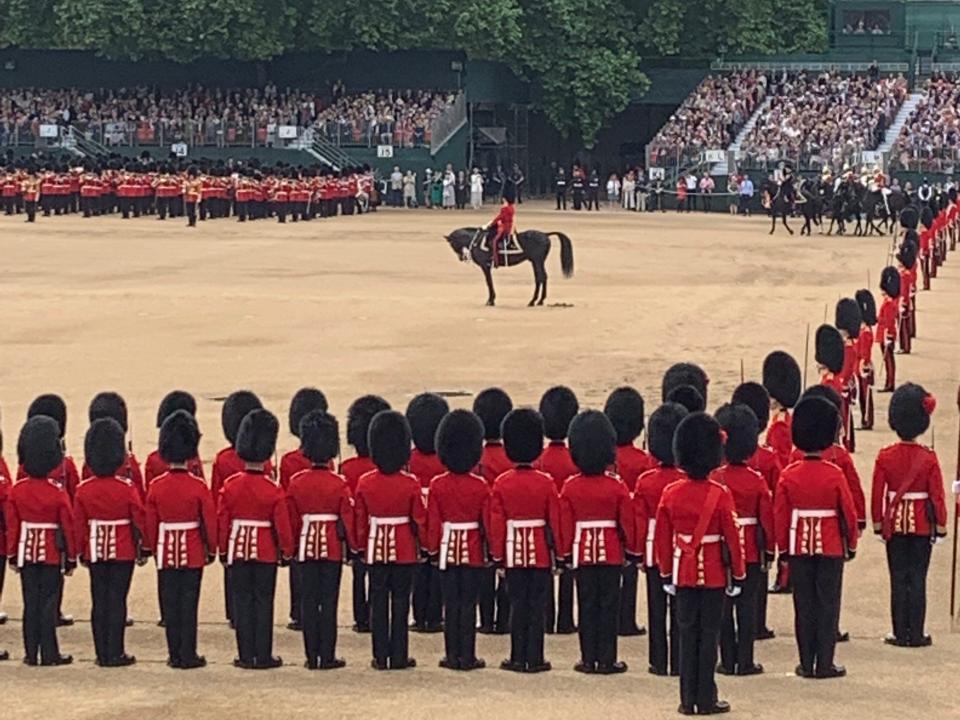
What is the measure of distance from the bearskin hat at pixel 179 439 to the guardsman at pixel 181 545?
13 cm

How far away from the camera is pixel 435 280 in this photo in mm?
32281

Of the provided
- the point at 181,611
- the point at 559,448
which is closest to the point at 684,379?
the point at 559,448

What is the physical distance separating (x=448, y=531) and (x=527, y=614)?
0.59m

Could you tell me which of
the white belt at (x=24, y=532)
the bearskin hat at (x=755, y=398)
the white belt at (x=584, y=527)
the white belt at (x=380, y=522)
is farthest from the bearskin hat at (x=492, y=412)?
the white belt at (x=24, y=532)

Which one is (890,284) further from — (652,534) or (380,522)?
(380,522)

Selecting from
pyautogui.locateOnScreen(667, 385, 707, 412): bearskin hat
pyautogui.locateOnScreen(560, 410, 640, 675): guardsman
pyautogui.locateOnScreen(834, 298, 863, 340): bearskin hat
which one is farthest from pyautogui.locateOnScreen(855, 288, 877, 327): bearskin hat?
pyautogui.locateOnScreen(560, 410, 640, 675): guardsman

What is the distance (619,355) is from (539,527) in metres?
12.4

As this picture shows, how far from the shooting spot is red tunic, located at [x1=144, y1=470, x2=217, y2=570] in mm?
10758

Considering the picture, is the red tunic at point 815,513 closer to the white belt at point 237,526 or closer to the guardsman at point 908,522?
the guardsman at point 908,522

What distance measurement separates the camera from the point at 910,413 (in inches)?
451

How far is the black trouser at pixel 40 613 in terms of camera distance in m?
10.8

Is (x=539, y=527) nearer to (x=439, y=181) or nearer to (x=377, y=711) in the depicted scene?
(x=377, y=711)

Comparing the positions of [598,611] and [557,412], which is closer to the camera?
[598,611]

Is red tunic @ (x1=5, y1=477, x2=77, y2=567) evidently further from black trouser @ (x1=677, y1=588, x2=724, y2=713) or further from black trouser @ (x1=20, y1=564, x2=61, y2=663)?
black trouser @ (x1=677, y1=588, x2=724, y2=713)
